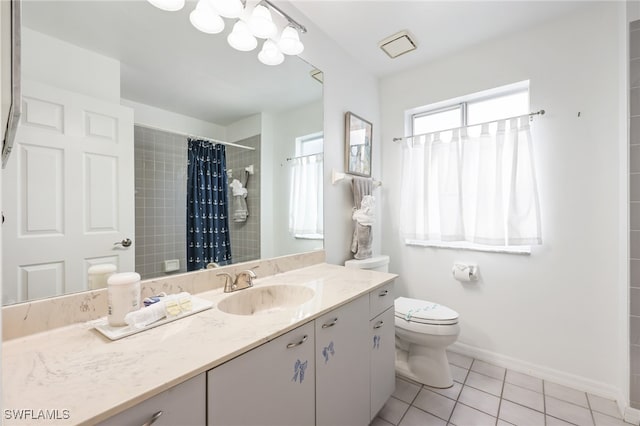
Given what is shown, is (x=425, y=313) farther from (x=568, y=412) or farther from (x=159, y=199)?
(x=159, y=199)

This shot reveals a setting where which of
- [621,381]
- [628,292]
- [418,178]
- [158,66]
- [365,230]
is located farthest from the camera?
[418,178]

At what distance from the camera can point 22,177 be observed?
84 cm

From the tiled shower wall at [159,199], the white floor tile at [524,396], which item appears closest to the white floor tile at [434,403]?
the white floor tile at [524,396]

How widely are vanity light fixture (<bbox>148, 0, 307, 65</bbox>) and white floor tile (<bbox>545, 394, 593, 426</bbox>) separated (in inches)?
97.3

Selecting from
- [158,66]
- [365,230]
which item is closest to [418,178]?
[365,230]

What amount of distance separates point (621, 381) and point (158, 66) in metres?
2.87

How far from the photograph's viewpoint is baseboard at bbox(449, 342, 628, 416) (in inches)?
59.2

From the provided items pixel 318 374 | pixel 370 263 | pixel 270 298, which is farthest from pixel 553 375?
pixel 270 298

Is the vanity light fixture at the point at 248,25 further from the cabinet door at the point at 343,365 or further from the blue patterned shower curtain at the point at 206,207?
the cabinet door at the point at 343,365

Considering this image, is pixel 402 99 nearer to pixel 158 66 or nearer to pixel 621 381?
pixel 158 66

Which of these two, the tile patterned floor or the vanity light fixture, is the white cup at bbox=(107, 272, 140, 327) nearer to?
the vanity light fixture

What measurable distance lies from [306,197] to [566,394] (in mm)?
1989

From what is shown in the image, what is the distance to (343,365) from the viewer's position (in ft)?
3.71

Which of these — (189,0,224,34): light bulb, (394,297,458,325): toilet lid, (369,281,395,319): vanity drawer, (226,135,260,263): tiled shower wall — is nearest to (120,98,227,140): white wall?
(226,135,260,263): tiled shower wall
